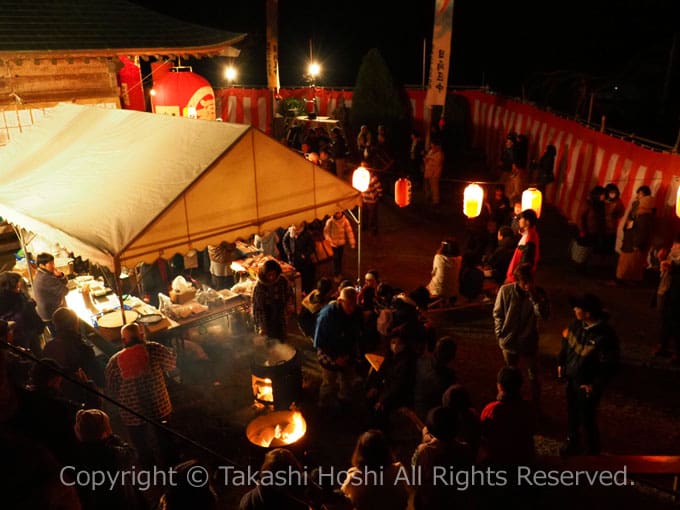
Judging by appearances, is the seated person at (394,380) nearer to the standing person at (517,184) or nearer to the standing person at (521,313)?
the standing person at (521,313)

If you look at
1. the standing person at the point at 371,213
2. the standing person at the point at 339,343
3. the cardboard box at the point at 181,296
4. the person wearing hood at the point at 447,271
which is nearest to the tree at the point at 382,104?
the standing person at the point at 371,213

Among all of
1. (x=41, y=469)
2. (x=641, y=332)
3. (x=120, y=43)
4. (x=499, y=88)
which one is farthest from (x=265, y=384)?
(x=499, y=88)

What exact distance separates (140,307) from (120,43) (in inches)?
251

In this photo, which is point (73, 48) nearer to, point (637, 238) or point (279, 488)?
point (279, 488)

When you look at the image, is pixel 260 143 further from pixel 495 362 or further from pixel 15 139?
pixel 15 139

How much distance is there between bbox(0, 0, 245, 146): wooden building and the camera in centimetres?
996

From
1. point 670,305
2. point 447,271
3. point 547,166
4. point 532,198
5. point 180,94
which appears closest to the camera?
point 670,305

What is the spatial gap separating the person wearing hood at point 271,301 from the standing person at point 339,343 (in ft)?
2.80

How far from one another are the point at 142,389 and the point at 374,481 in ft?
9.16

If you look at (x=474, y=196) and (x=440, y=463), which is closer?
(x=440, y=463)

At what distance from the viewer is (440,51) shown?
14977 mm

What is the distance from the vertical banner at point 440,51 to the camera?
47.6 feet

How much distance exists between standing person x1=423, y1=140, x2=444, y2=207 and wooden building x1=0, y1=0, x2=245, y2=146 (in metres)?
6.55

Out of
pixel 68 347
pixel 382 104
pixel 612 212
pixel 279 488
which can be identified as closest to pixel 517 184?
pixel 612 212
